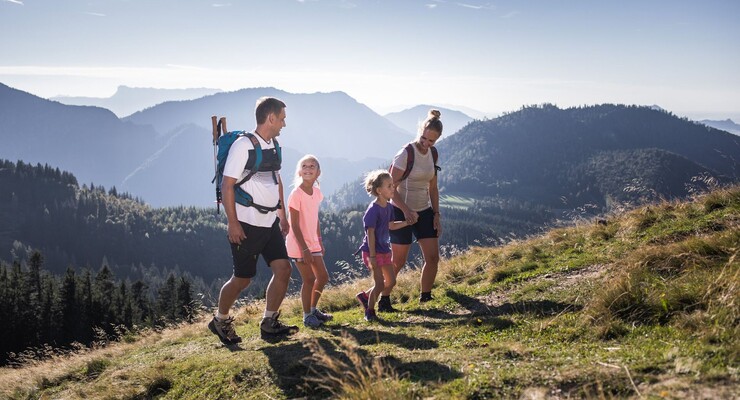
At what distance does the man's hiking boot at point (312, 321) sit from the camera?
22.9 feet

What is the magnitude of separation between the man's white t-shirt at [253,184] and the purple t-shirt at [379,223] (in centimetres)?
155

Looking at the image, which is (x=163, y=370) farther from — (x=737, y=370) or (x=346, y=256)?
(x=346, y=256)

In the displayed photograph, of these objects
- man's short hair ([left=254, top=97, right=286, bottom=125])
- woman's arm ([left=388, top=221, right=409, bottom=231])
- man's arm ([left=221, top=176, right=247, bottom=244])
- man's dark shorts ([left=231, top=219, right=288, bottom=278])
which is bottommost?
man's dark shorts ([left=231, top=219, right=288, bottom=278])

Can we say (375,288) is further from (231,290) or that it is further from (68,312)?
(68,312)

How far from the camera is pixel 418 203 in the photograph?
25.0ft

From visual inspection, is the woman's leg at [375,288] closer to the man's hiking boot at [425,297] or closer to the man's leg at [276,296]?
the man's hiking boot at [425,297]

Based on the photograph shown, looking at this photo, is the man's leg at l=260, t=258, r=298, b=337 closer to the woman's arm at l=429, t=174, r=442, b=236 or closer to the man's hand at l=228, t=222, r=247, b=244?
the man's hand at l=228, t=222, r=247, b=244

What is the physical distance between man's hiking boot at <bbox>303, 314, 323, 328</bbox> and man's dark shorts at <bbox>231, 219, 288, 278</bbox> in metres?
1.37

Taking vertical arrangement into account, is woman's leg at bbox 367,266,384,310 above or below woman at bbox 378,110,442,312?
below

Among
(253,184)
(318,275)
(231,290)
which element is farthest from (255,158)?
(318,275)

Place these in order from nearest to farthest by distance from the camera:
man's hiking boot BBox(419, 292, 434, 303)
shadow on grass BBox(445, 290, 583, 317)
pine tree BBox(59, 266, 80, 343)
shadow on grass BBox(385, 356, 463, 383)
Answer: shadow on grass BBox(385, 356, 463, 383) < shadow on grass BBox(445, 290, 583, 317) < man's hiking boot BBox(419, 292, 434, 303) < pine tree BBox(59, 266, 80, 343)

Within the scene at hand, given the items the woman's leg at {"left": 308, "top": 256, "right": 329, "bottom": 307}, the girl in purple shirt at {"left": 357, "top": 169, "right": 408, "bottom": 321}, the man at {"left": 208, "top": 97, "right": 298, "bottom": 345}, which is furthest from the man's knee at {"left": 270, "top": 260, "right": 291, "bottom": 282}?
the girl in purple shirt at {"left": 357, "top": 169, "right": 408, "bottom": 321}

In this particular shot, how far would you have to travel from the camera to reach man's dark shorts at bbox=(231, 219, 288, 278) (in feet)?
19.2

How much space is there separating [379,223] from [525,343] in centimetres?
317
